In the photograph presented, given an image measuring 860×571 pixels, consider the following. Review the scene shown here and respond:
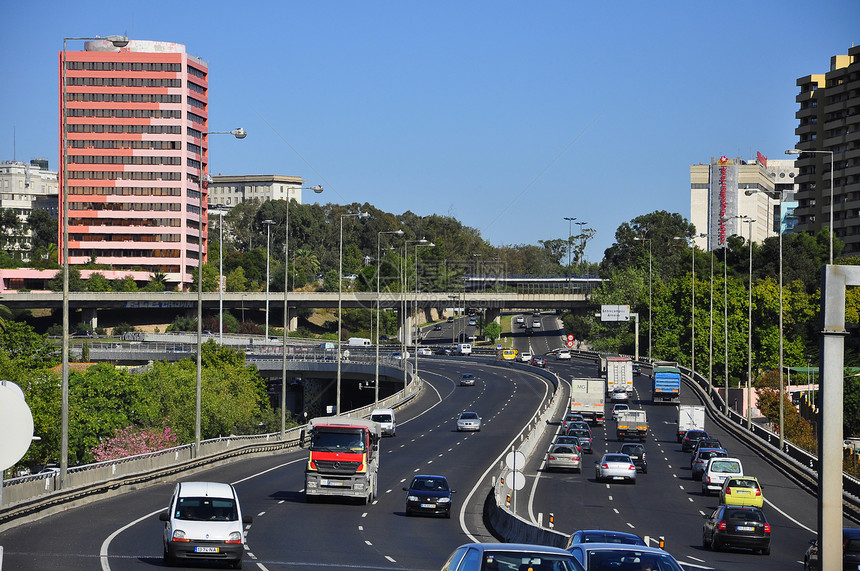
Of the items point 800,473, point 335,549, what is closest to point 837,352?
point 335,549

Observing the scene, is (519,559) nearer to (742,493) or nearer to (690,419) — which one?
(742,493)

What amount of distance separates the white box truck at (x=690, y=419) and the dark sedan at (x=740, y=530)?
130 feet

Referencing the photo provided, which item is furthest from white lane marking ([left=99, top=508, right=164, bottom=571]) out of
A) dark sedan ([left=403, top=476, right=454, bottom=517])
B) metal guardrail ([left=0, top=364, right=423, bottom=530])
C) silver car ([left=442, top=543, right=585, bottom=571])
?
silver car ([left=442, top=543, right=585, bottom=571])

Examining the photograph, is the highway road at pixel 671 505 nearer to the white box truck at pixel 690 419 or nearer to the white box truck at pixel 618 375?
the white box truck at pixel 690 419

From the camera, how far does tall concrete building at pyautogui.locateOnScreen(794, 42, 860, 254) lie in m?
140

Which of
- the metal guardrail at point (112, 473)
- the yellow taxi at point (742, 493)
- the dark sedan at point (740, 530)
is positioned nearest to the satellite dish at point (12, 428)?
the metal guardrail at point (112, 473)


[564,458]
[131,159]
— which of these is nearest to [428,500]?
[564,458]

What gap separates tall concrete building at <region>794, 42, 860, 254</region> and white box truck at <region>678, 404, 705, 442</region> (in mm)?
71052

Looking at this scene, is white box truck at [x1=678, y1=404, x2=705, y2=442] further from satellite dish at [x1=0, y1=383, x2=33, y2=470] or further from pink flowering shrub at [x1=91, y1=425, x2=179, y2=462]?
satellite dish at [x1=0, y1=383, x2=33, y2=470]

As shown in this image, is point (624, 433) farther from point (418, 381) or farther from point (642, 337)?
point (642, 337)

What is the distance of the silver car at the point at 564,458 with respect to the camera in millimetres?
52944

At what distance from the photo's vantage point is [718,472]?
46.5 meters

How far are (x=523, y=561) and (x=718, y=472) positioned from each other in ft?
117

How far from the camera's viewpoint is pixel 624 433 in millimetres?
68938
